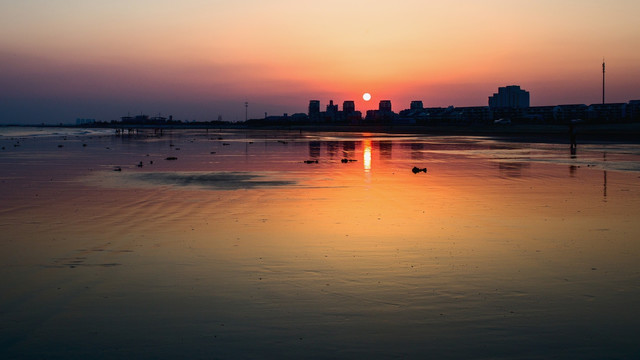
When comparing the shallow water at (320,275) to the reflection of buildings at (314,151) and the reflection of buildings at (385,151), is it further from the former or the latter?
the reflection of buildings at (314,151)

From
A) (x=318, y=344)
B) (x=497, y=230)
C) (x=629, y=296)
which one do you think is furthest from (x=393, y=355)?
(x=497, y=230)

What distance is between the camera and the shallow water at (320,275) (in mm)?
7336

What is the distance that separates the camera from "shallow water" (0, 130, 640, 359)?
7.34 metres

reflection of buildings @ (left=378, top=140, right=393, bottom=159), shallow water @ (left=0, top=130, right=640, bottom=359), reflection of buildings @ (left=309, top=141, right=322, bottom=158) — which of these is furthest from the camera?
reflection of buildings @ (left=309, top=141, right=322, bottom=158)

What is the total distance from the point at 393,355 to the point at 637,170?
29896mm

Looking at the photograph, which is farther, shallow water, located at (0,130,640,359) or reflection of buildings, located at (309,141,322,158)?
reflection of buildings, located at (309,141,322,158)

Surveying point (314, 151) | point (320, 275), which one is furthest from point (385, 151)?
point (320, 275)

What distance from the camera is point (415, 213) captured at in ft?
57.4

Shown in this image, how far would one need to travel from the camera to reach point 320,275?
34.0 ft

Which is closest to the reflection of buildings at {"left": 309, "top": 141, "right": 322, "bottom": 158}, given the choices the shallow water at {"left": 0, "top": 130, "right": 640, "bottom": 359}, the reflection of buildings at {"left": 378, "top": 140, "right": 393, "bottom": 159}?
the reflection of buildings at {"left": 378, "top": 140, "right": 393, "bottom": 159}

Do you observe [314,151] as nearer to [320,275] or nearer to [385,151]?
[385,151]

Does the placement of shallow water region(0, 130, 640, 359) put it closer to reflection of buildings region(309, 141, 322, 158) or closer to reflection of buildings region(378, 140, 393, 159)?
reflection of buildings region(378, 140, 393, 159)

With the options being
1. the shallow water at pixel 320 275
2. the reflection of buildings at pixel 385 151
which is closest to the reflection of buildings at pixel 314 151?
the reflection of buildings at pixel 385 151

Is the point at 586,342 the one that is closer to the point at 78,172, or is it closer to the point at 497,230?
the point at 497,230
